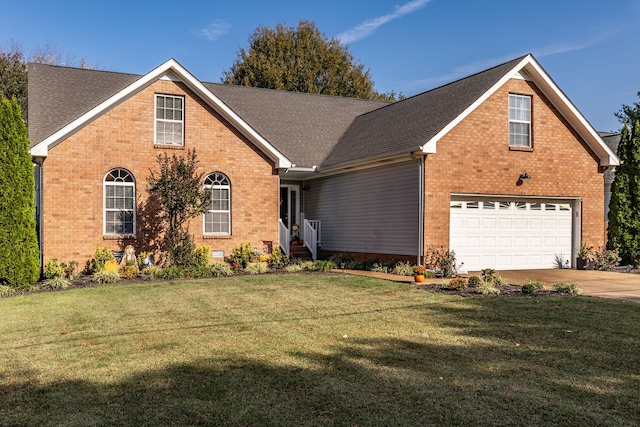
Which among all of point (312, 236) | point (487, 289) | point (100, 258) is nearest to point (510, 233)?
point (487, 289)

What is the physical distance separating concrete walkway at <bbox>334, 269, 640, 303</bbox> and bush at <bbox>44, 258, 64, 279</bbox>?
809cm

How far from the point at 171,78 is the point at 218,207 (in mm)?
4181

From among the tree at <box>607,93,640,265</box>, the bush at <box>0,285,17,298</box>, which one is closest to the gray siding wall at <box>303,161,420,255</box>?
the tree at <box>607,93,640,265</box>

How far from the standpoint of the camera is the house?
53.0ft

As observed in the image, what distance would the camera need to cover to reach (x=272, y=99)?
24297 mm

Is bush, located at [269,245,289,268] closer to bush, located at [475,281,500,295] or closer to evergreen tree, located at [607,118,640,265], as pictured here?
bush, located at [475,281,500,295]

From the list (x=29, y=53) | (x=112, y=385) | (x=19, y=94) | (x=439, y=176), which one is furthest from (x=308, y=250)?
(x=29, y=53)

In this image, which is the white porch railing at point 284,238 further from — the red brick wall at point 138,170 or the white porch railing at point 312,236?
the white porch railing at point 312,236

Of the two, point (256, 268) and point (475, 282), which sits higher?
point (475, 282)

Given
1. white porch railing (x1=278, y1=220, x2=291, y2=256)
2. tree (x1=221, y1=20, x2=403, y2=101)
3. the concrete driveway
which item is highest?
tree (x1=221, y1=20, x2=403, y2=101)

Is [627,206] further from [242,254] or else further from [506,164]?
[242,254]

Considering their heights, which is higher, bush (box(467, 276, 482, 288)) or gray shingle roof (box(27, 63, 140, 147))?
gray shingle roof (box(27, 63, 140, 147))

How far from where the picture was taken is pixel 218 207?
17969 millimetres

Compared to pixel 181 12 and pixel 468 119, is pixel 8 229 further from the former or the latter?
pixel 468 119
